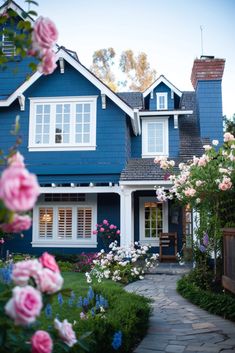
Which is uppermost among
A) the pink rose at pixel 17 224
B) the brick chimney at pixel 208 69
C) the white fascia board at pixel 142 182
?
the brick chimney at pixel 208 69

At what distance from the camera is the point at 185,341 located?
4.48 meters

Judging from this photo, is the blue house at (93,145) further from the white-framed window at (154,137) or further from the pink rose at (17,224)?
the pink rose at (17,224)

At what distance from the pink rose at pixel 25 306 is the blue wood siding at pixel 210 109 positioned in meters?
14.1

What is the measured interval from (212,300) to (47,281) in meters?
5.43

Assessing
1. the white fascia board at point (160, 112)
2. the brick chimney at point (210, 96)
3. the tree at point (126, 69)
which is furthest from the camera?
the tree at point (126, 69)

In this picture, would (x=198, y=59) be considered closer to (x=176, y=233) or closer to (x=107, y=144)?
(x=107, y=144)

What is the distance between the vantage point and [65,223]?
14.2 metres

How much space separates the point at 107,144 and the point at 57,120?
192 centimetres

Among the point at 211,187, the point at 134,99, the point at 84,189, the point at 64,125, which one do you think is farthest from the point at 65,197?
the point at 211,187

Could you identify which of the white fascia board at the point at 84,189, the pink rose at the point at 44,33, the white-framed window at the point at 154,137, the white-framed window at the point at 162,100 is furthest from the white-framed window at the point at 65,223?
the pink rose at the point at 44,33

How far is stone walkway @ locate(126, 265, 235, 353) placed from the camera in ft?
13.8

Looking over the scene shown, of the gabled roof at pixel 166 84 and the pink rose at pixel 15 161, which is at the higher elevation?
the gabled roof at pixel 166 84

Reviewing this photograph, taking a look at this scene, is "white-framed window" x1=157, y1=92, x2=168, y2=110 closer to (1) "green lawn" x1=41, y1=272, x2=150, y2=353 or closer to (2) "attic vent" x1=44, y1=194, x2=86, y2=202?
(2) "attic vent" x1=44, y1=194, x2=86, y2=202

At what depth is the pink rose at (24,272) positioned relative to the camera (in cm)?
160
